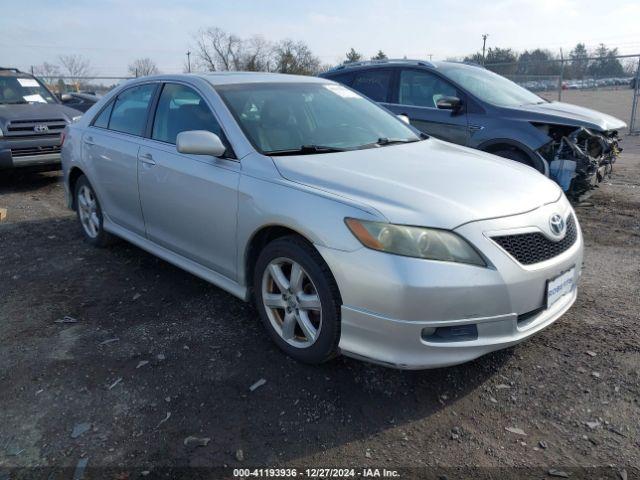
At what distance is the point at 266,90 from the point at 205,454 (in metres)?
2.55

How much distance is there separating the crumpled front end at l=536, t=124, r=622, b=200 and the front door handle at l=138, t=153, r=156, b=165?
14.1 feet

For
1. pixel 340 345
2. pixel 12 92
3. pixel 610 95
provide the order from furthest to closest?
pixel 610 95 → pixel 12 92 → pixel 340 345

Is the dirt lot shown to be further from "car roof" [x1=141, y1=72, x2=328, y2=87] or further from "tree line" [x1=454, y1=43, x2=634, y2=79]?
"tree line" [x1=454, y1=43, x2=634, y2=79]

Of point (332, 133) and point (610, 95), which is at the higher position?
point (610, 95)

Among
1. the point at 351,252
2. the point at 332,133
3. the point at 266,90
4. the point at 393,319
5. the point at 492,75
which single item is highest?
the point at 492,75

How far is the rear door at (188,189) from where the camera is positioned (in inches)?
132

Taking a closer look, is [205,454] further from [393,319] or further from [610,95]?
[610,95]

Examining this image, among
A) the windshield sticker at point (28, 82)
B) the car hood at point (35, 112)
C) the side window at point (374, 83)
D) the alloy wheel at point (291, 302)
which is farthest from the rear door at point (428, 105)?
the windshield sticker at point (28, 82)

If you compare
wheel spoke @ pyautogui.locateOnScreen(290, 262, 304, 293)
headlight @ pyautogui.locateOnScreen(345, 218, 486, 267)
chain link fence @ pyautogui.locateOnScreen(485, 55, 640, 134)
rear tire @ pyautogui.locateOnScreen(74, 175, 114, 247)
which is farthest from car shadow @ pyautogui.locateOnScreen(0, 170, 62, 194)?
chain link fence @ pyautogui.locateOnScreen(485, 55, 640, 134)

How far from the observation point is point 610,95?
25.9 m

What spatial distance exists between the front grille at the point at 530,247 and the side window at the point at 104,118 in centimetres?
379

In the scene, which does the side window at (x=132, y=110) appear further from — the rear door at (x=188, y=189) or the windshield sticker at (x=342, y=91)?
the windshield sticker at (x=342, y=91)

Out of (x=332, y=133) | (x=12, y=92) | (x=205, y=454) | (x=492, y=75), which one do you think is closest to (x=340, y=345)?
(x=205, y=454)

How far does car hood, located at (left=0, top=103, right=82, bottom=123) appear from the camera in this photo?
26.1 ft
